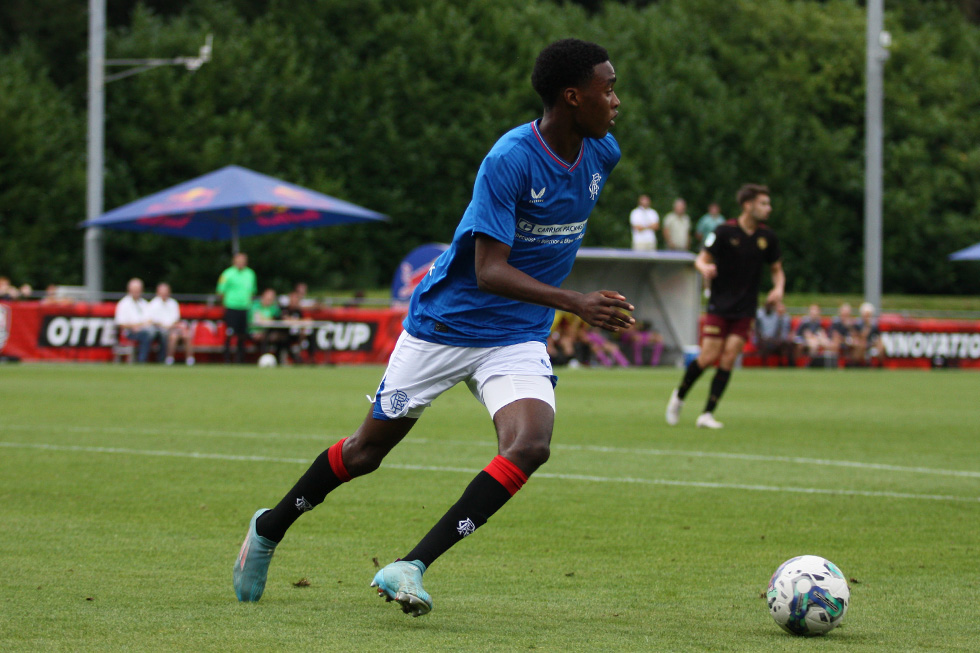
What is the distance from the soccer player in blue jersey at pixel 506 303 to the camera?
4.52m

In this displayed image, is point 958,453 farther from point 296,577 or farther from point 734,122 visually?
point 734,122

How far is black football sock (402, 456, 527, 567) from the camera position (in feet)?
14.2

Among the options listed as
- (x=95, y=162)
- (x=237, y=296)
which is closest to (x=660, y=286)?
(x=237, y=296)

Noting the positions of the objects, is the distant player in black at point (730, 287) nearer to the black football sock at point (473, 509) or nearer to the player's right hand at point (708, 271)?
the player's right hand at point (708, 271)

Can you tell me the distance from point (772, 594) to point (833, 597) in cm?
20

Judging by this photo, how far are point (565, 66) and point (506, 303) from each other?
88 cm

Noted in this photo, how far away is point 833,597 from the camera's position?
4.35 meters

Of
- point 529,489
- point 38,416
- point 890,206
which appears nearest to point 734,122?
point 890,206

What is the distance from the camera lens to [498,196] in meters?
4.55

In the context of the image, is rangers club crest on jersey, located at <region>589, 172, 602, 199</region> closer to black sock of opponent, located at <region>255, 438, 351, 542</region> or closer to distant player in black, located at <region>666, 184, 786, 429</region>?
black sock of opponent, located at <region>255, 438, 351, 542</region>

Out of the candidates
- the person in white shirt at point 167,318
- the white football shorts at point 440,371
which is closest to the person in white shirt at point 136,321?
the person in white shirt at point 167,318

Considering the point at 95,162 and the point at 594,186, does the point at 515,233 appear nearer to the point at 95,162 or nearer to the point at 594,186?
the point at 594,186

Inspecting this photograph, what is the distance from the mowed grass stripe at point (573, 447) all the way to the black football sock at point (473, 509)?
538 centimetres

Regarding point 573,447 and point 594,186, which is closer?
point 594,186
